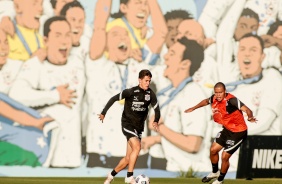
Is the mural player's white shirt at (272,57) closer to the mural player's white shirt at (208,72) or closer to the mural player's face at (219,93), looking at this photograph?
the mural player's white shirt at (208,72)

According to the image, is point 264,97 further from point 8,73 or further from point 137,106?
point 137,106

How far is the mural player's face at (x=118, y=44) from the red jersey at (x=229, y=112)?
1249 cm

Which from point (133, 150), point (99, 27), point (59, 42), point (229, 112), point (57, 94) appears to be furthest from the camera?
point (99, 27)

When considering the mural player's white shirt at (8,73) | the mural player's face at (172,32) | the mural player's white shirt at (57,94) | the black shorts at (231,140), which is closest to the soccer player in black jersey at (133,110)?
the black shorts at (231,140)

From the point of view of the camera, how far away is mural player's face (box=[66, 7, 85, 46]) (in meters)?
32.0

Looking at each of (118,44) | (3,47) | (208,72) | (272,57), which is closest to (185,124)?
(208,72)

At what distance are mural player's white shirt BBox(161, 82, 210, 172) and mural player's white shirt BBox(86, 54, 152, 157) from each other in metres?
1.80

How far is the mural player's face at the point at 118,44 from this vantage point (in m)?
32.4

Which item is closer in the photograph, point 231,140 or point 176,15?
point 231,140

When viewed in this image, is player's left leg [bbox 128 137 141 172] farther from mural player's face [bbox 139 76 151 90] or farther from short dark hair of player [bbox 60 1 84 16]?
short dark hair of player [bbox 60 1 84 16]

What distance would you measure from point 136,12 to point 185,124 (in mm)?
4430

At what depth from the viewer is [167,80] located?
32.9 meters

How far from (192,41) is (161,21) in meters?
1.39

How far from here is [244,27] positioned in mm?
33656
